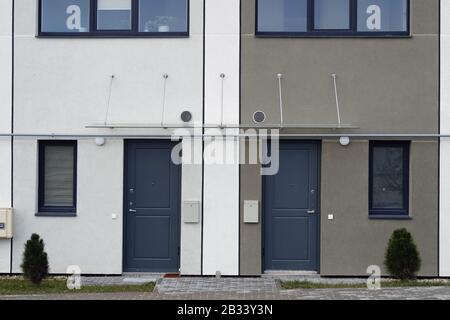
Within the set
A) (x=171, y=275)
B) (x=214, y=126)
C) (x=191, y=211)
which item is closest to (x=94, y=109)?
(x=214, y=126)

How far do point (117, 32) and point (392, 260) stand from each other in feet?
20.4

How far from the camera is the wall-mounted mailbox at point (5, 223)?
1475 cm

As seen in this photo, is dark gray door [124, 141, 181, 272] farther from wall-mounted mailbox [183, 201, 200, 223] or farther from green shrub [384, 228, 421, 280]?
green shrub [384, 228, 421, 280]

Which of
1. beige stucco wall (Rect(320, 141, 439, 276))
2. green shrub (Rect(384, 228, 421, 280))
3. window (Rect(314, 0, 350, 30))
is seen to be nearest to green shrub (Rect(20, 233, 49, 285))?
beige stucco wall (Rect(320, 141, 439, 276))

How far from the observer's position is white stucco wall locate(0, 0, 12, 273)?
49.2 feet

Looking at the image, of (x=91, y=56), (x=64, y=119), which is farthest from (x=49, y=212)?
(x=91, y=56)

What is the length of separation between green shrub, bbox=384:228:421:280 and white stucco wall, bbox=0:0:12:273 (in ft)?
22.2

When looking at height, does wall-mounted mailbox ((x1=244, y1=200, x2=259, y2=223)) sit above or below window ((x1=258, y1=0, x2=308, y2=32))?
below

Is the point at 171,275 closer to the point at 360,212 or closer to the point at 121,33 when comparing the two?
the point at 360,212

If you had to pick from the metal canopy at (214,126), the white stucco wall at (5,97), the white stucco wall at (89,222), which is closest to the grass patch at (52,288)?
the white stucco wall at (89,222)

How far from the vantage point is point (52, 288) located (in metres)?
13.6

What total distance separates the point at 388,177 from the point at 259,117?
8.32 feet

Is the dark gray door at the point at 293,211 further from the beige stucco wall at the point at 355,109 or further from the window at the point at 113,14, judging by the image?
the window at the point at 113,14

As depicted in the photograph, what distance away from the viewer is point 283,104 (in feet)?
48.5
